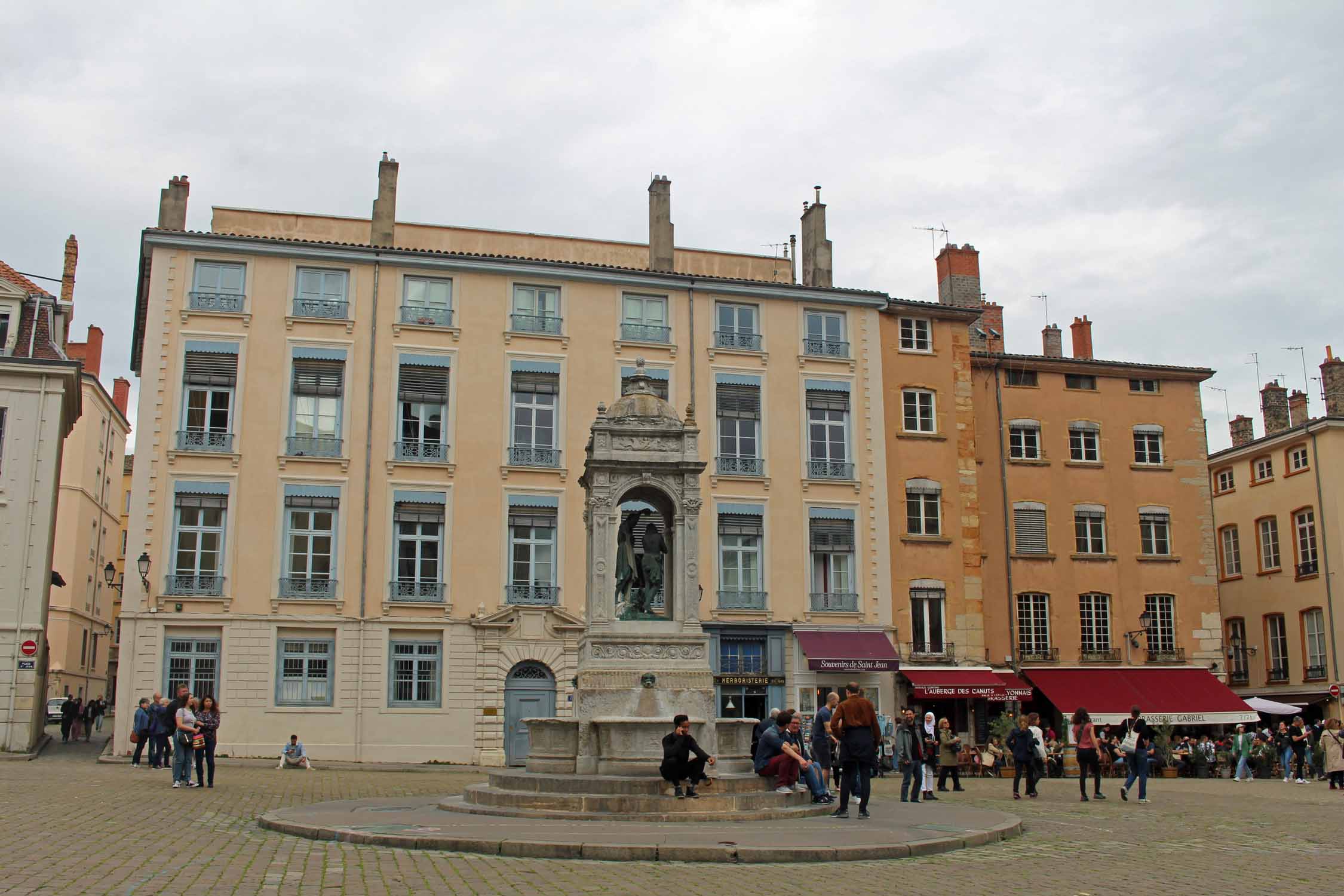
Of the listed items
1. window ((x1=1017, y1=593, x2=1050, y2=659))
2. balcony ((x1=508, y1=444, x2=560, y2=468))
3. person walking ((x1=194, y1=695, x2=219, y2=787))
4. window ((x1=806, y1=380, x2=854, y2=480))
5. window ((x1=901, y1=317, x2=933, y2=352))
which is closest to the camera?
person walking ((x1=194, y1=695, x2=219, y2=787))

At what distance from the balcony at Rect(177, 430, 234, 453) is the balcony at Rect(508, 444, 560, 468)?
23.9 ft

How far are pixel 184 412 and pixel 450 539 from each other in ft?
25.0

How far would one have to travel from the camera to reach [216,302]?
3469 cm

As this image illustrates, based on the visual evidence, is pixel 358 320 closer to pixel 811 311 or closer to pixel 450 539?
pixel 450 539

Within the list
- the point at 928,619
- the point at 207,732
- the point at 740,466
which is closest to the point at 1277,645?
the point at 928,619

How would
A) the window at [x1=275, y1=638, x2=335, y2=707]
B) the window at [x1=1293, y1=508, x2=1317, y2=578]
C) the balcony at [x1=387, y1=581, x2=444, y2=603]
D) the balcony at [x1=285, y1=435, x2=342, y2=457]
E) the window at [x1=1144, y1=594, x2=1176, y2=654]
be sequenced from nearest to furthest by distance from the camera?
the window at [x1=275, y1=638, x2=335, y2=707] → the balcony at [x1=387, y1=581, x2=444, y2=603] → the balcony at [x1=285, y1=435, x2=342, y2=457] → the window at [x1=1144, y1=594, x2=1176, y2=654] → the window at [x1=1293, y1=508, x2=1317, y2=578]

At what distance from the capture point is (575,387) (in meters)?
36.4

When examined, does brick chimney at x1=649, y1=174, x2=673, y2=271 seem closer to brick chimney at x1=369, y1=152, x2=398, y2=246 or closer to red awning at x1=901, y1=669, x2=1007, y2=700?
brick chimney at x1=369, y1=152, x2=398, y2=246

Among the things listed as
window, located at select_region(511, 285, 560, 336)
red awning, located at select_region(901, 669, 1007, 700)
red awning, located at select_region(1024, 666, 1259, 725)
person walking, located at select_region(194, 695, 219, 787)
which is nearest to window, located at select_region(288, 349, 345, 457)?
window, located at select_region(511, 285, 560, 336)

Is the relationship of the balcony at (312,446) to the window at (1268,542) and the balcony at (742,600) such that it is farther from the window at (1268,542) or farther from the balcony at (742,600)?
the window at (1268,542)

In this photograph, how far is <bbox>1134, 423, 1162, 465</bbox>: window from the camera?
41062 mm

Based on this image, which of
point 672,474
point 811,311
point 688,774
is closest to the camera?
point 688,774

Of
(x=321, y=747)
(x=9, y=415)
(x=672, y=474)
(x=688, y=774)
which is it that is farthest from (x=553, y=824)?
(x=9, y=415)

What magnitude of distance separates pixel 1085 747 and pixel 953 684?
16.1 m
